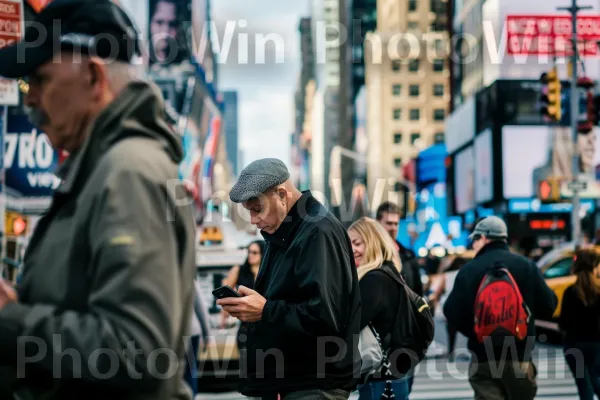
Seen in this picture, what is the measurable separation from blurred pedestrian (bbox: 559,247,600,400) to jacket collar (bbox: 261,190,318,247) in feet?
18.3

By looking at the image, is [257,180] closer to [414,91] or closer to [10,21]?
[10,21]

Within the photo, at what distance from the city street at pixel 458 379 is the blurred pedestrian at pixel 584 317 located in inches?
126

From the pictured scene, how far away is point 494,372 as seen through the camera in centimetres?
826

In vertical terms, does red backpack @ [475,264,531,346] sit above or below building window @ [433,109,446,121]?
below

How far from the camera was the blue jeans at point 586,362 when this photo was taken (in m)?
10.3

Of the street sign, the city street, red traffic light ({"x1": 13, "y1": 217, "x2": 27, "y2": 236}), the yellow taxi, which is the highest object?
the street sign

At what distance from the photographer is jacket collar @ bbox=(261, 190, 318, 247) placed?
5.24 metres

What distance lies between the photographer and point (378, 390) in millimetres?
7887

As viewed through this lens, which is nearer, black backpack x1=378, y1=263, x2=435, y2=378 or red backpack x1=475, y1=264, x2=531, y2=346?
black backpack x1=378, y1=263, x2=435, y2=378

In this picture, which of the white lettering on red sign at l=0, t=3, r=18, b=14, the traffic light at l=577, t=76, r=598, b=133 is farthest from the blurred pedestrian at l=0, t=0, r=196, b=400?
the traffic light at l=577, t=76, r=598, b=133

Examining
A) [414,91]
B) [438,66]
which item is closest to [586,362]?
[414,91]

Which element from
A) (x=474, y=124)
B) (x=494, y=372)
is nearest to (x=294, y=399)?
(x=494, y=372)

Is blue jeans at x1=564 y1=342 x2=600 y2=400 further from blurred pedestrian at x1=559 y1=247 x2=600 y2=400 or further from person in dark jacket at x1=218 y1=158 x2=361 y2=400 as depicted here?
person in dark jacket at x1=218 y1=158 x2=361 y2=400

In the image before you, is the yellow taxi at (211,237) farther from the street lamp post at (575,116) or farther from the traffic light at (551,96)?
the street lamp post at (575,116)
